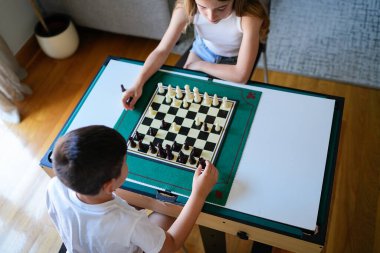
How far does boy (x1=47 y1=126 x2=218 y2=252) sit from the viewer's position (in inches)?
38.4

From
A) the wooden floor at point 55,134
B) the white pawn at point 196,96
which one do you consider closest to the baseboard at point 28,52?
the wooden floor at point 55,134

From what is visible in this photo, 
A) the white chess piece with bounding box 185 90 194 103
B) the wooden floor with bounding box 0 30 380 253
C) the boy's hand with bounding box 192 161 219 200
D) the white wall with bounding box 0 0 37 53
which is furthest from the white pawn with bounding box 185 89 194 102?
the white wall with bounding box 0 0 37 53

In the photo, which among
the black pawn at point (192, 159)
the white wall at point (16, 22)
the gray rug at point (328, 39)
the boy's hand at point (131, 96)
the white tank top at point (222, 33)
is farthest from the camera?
the white wall at point (16, 22)

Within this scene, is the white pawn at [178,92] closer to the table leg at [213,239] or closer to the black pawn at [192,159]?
the black pawn at [192,159]

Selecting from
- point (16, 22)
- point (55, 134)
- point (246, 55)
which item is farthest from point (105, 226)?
point (16, 22)

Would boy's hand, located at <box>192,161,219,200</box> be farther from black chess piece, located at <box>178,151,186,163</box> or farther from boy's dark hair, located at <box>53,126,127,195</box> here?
boy's dark hair, located at <box>53,126,127,195</box>

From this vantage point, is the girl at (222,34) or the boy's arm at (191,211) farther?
the girl at (222,34)

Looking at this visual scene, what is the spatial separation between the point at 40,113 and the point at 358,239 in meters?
2.14

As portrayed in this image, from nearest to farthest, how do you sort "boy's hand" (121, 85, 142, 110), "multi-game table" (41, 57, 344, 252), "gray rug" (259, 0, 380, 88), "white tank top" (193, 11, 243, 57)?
"multi-game table" (41, 57, 344, 252) < "boy's hand" (121, 85, 142, 110) < "white tank top" (193, 11, 243, 57) < "gray rug" (259, 0, 380, 88)

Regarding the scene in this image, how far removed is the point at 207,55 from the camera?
6.23 feet

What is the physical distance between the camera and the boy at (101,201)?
98 cm

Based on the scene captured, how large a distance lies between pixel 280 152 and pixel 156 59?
2.34 feet

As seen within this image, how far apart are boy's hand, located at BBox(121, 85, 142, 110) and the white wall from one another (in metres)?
1.64

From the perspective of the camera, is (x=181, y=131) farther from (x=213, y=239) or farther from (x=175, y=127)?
(x=213, y=239)
